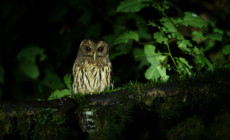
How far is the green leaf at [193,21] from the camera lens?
248 cm

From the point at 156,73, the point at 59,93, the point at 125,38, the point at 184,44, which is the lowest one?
the point at 59,93

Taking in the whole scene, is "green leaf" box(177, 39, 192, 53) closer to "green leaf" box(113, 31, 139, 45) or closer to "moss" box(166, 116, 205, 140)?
"green leaf" box(113, 31, 139, 45)

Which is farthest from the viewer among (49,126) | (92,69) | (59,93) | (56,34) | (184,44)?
(56,34)

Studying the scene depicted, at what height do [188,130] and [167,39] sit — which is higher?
[167,39]

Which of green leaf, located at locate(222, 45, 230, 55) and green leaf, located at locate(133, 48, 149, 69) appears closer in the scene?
green leaf, located at locate(222, 45, 230, 55)

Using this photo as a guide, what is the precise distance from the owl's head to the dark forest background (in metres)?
0.49

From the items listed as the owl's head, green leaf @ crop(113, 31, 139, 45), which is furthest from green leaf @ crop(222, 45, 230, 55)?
the owl's head

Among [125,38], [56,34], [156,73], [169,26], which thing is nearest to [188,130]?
[156,73]

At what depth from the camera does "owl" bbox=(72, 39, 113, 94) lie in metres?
3.24

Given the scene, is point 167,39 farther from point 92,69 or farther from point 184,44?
point 92,69

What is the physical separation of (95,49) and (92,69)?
1.02 ft

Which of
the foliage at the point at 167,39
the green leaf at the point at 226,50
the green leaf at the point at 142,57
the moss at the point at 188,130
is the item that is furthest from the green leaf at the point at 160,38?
the green leaf at the point at 142,57

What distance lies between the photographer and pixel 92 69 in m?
3.33

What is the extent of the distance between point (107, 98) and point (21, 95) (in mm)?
3442
